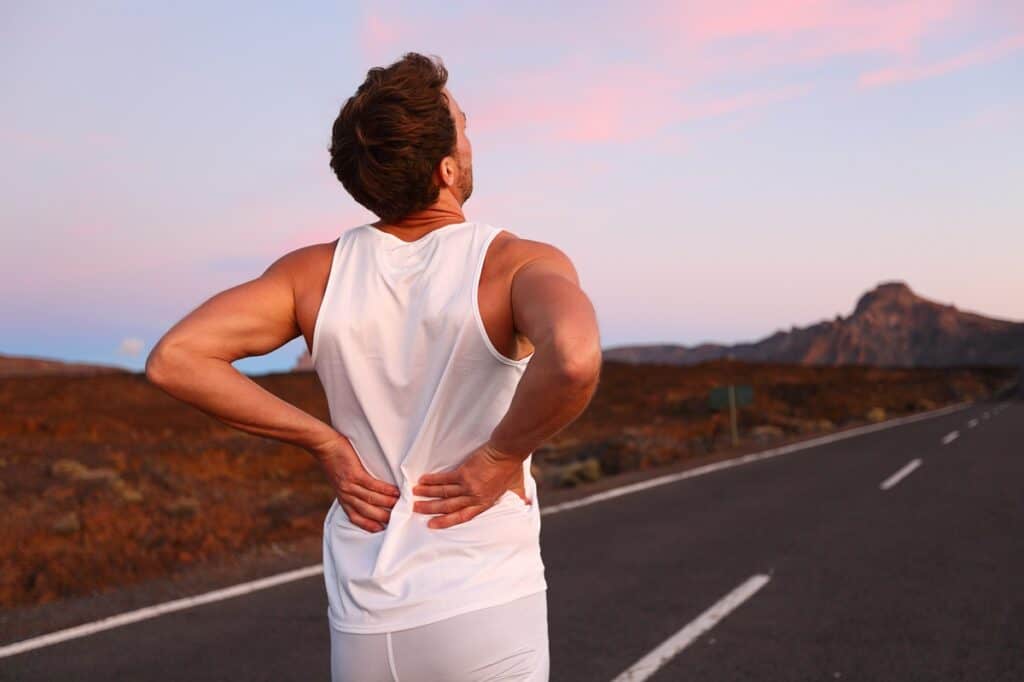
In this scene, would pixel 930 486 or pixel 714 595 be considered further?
pixel 930 486

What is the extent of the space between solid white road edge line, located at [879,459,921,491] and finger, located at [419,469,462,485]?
11.0 meters

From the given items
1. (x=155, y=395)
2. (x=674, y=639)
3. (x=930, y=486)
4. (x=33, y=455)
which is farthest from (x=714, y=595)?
(x=155, y=395)

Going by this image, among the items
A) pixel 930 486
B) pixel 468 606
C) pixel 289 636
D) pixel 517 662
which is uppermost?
pixel 468 606

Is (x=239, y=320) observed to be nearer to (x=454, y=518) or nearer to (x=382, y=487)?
(x=382, y=487)

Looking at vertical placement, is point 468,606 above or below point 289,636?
above

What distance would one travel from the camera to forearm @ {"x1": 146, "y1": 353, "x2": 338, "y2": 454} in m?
1.80

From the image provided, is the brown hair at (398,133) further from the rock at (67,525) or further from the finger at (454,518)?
the rock at (67,525)

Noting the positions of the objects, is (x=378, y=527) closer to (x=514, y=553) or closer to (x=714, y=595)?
(x=514, y=553)

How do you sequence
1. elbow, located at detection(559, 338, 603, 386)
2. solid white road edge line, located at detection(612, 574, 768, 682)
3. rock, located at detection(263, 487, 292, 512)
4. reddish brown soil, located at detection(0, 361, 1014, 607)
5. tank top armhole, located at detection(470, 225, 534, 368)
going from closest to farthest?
elbow, located at detection(559, 338, 603, 386)
tank top armhole, located at detection(470, 225, 534, 368)
solid white road edge line, located at detection(612, 574, 768, 682)
reddish brown soil, located at detection(0, 361, 1014, 607)
rock, located at detection(263, 487, 292, 512)

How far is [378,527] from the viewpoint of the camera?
1.79 m

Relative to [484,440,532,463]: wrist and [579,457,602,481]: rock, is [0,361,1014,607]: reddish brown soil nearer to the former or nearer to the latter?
[579,457,602,481]: rock

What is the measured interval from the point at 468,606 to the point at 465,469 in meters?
0.24

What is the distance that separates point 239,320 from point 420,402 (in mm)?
397

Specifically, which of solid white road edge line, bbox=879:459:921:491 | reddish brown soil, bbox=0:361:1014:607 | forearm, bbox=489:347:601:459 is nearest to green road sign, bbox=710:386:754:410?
reddish brown soil, bbox=0:361:1014:607
